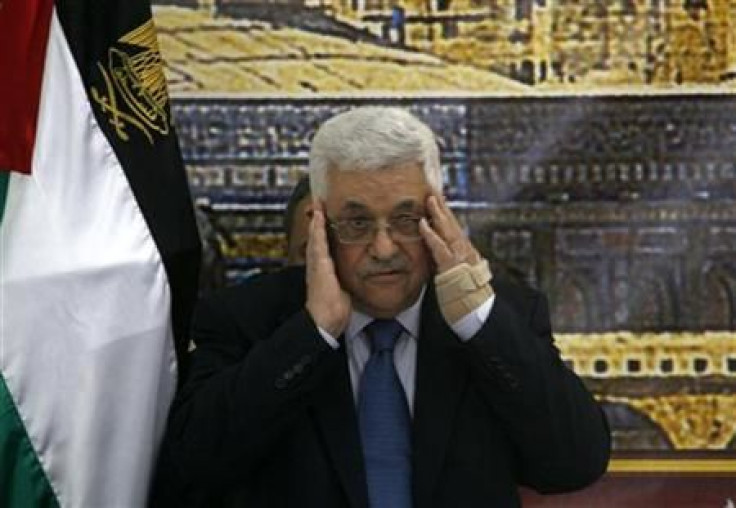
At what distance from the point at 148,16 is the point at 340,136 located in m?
0.60

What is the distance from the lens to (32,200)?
7.89 feet

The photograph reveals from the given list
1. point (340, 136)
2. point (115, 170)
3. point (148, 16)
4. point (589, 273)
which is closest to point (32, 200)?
point (115, 170)

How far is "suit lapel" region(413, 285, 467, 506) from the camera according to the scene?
211 cm

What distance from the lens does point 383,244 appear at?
2.09 m

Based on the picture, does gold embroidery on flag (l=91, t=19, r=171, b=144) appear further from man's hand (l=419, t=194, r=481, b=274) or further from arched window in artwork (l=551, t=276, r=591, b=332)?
arched window in artwork (l=551, t=276, r=591, b=332)

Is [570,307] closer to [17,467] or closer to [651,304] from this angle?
[651,304]

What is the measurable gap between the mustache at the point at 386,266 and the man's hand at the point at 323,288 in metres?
0.05

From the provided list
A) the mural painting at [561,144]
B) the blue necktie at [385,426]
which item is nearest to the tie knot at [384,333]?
the blue necktie at [385,426]

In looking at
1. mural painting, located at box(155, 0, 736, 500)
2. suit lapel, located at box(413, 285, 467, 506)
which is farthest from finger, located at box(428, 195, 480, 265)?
mural painting, located at box(155, 0, 736, 500)

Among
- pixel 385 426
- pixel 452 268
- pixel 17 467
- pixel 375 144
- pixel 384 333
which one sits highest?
pixel 375 144

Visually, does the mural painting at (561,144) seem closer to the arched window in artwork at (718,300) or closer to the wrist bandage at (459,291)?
the arched window in artwork at (718,300)

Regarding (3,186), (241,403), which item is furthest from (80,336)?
(241,403)

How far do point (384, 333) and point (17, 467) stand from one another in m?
0.62

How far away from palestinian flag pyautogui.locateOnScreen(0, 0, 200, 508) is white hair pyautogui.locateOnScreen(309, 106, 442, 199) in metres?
0.46
